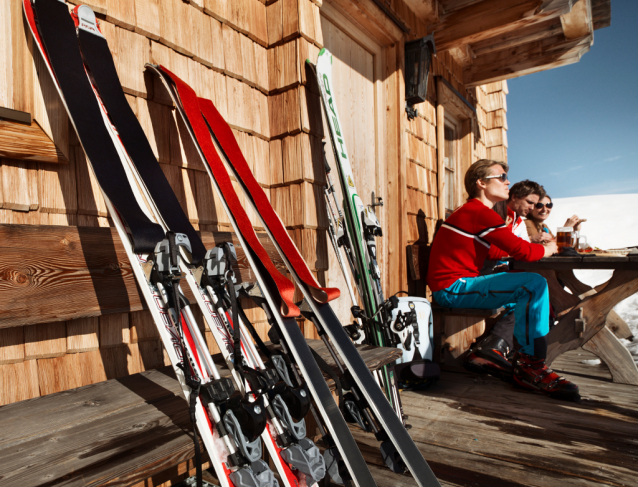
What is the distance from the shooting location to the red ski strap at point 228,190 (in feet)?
3.52

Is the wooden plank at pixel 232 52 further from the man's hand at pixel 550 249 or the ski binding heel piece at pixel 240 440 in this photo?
the man's hand at pixel 550 249

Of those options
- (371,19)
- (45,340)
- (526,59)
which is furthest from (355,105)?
(526,59)

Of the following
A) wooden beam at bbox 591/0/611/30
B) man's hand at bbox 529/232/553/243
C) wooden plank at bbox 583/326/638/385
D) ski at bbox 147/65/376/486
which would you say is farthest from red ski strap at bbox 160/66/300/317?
wooden beam at bbox 591/0/611/30

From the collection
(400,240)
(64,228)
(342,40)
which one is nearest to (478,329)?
(400,240)

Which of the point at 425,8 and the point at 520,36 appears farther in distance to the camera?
the point at 520,36

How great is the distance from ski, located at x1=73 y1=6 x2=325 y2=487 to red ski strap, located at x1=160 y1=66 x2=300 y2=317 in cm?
13

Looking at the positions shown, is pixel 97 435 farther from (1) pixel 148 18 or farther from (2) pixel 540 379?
(2) pixel 540 379

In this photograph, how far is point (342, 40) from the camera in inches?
104

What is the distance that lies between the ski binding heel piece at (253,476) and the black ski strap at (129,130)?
62 centimetres

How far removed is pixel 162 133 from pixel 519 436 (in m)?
1.99

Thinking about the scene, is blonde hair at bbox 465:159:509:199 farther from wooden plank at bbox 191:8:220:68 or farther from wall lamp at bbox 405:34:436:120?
wooden plank at bbox 191:8:220:68

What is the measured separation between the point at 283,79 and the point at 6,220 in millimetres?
1339

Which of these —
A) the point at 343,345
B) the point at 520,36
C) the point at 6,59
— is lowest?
the point at 343,345

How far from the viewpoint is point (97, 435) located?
0.87 m
